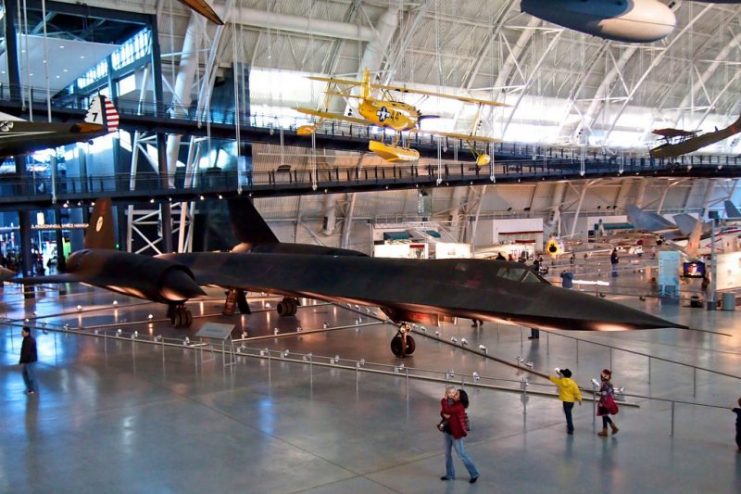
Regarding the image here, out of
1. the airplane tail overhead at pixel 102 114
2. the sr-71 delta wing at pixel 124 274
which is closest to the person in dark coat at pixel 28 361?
the sr-71 delta wing at pixel 124 274

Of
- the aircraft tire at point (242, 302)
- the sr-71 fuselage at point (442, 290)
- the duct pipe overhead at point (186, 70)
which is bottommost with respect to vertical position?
the aircraft tire at point (242, 302)

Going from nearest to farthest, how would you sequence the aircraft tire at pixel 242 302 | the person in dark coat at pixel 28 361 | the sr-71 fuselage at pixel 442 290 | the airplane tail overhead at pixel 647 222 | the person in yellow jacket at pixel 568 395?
the person in yellow jacket at pixel 568 395 → the sr-71 fuselage at pixel 442 290 → the person in dark coat at pixel 28 361 → the aircraft tire at pixel 242 302 → the airplane tail overhead at pixel 647 222

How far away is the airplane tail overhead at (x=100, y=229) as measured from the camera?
68.1 ft

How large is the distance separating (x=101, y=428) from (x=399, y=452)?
14.4ft

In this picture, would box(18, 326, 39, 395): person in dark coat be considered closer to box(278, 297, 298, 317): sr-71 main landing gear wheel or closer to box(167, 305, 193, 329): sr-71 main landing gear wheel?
box(167, 305, 193, 329): sr-71 main landing gear wheel

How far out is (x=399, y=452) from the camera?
799cm

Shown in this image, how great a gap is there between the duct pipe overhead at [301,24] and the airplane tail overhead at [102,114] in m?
10.8

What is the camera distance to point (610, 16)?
9.66 m

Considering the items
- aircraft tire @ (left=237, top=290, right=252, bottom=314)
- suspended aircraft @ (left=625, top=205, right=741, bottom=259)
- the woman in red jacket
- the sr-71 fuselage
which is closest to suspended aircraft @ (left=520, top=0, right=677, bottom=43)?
the sr-71 fuselage

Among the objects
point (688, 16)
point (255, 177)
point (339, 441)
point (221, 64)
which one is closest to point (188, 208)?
point (255, 177)

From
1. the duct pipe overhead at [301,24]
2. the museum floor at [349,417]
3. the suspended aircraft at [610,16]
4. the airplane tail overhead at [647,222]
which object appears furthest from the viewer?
the duct pipe overhead at [301,24]

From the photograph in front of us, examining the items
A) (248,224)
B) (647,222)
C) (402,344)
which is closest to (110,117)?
(248,224)

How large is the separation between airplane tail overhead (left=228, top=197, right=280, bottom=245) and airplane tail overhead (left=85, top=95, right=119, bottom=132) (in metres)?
4.60

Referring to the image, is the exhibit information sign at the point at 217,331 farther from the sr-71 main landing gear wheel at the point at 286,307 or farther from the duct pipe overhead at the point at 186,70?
the duct pipe overhead at the point at 186,70
